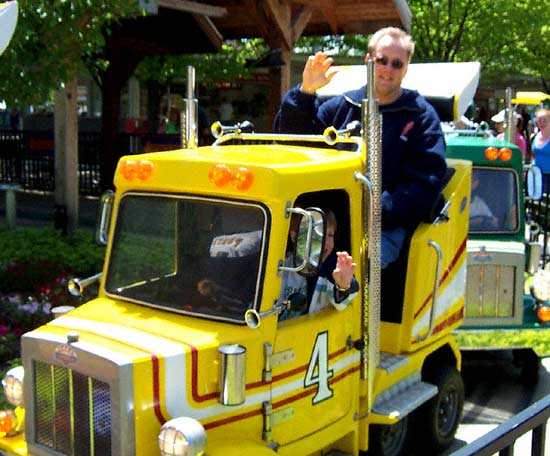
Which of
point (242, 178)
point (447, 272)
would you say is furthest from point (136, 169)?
point (447, 272)

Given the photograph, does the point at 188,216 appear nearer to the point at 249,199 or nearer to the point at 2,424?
the point at 249,199

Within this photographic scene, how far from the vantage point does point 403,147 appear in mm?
4672

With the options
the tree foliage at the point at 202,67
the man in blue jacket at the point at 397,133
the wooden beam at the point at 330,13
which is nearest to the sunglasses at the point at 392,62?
the man in blue jacket at the point at 397,133

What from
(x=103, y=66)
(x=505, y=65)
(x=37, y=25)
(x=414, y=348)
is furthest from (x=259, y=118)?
(x=414, y=348)

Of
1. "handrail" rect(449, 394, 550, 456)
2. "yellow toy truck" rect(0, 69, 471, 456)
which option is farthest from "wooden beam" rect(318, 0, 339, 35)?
"handrail" rect(449, 394, 550, 456)

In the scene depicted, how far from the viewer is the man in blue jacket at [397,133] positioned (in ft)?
14.9

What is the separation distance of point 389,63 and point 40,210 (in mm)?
10416

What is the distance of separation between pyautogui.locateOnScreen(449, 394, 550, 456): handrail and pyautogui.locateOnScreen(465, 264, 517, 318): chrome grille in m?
3.81

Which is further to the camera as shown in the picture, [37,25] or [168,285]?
[37,25]

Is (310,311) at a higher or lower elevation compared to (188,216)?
lower

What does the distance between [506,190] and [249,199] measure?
Result: 3890mm

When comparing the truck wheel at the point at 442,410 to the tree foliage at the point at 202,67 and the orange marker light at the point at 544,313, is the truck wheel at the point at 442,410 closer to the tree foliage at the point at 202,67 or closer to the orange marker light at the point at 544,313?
the orange marker light at the point at 544,313

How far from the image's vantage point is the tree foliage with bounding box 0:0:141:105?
6.53m

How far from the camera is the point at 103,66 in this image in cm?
873
